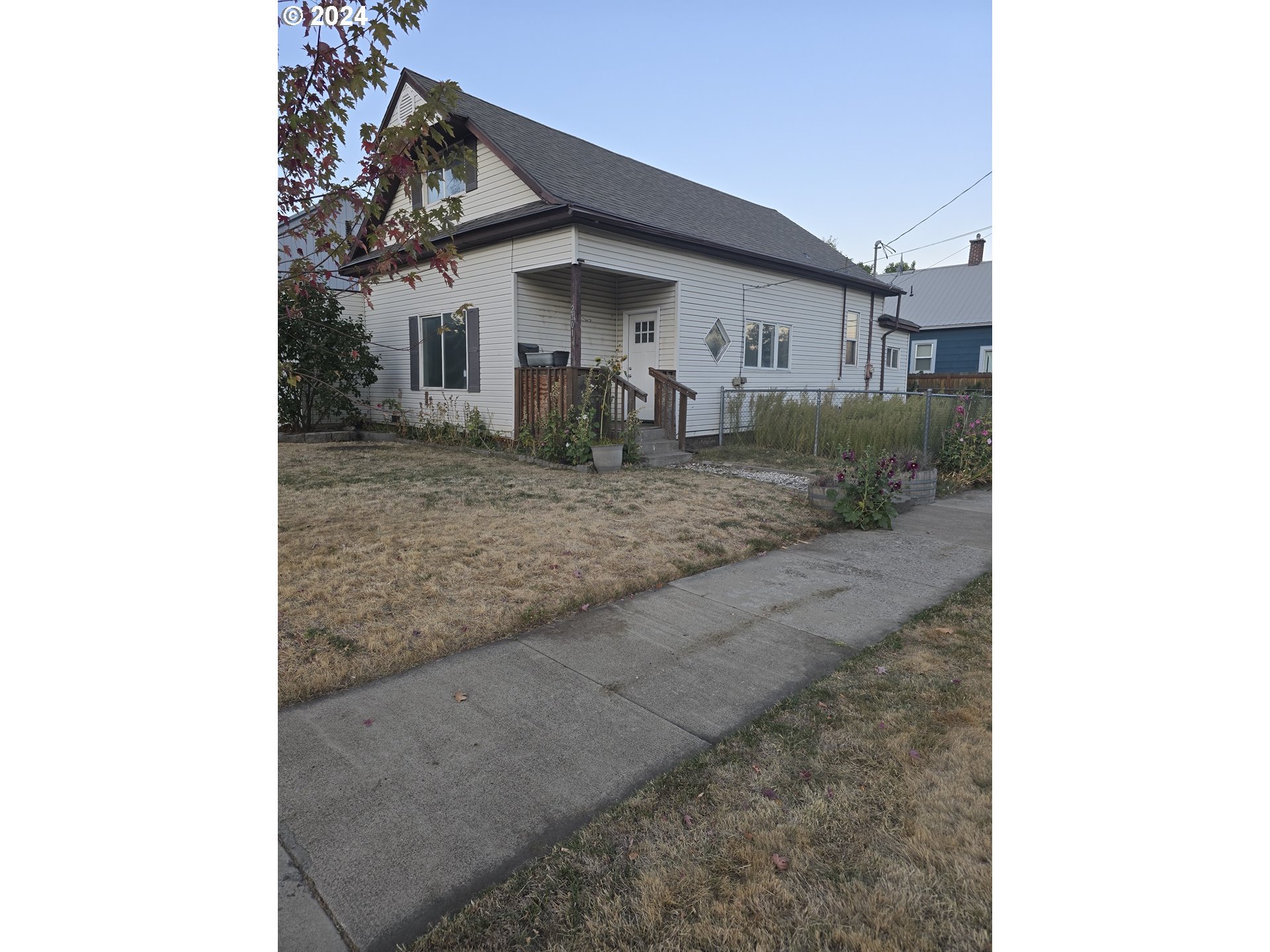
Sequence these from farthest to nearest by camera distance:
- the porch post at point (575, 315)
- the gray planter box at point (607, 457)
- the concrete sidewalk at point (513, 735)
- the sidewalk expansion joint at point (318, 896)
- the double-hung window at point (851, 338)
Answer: the double-hung window at point (851, 338) → the porch post at point (575, 315) → the gray planter box at point (607, 457) → the concrete sidewalk at point (513, 735) → the sidewalk expansion joint at point (318, 896)

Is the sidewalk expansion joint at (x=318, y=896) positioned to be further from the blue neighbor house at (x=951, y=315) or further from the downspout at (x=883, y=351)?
the blue neighbor house at (x=951, y=315)

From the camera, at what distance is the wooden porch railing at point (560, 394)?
9469 millimetres

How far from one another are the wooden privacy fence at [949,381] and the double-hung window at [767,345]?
9796 millimetres

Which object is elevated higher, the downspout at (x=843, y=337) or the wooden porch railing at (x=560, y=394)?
the downspout at (x=843, y=337)

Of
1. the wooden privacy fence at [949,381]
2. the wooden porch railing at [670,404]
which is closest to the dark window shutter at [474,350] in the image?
the wooden porch railing at [670,404]

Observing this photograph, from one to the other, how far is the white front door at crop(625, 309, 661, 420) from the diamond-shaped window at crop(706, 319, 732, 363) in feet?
3.17

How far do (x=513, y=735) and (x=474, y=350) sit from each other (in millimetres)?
9588

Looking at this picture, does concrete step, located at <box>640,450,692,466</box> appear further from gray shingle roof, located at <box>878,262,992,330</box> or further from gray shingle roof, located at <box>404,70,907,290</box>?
gray shingle roof, located at <box>878,262,992,330</box>

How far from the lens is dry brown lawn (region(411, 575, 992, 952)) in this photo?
1.60m

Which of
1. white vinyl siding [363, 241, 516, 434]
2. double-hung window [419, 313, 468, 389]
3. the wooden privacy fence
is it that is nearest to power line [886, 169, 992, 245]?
white vinyl siding [363, 241, 516, 434]

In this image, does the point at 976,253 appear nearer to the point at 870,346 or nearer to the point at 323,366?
the point at 870,346

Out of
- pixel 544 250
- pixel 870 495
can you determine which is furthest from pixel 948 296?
pixel 870 495

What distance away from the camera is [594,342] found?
11891 mm
